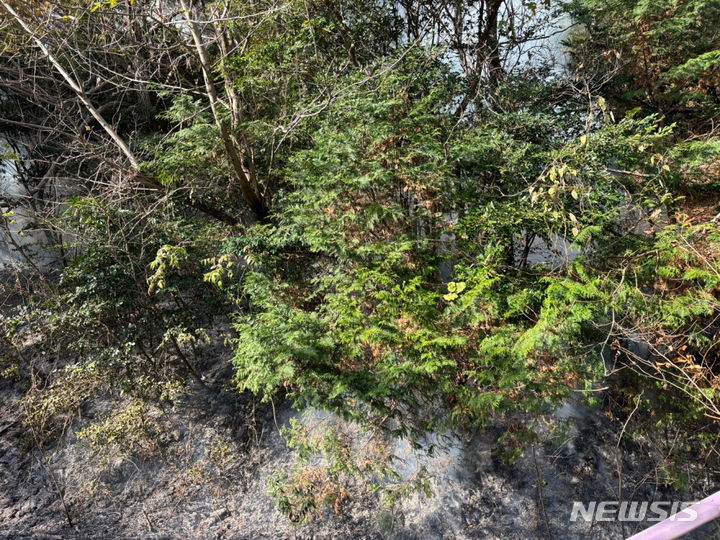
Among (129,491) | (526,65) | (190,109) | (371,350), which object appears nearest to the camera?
(371,350)

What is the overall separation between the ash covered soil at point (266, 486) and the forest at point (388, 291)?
3 centimetres

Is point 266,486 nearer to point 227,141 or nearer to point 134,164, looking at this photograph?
point 227,141

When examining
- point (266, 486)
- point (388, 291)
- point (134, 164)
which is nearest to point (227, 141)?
point (134, 164)

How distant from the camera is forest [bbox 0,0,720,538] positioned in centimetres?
419

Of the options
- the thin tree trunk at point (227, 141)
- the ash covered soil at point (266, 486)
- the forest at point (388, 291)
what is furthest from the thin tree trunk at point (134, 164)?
the ash covered soil at point (266, 486)

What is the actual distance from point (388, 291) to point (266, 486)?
9.46 feet

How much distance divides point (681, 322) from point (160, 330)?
5.76 meters

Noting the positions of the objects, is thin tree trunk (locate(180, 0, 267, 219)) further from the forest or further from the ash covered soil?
the ash covered soil

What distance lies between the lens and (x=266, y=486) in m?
5.36

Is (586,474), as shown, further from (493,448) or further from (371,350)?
(371,350)

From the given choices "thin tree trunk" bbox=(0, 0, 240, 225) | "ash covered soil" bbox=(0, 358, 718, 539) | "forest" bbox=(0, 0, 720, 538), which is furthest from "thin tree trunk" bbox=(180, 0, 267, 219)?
"ash covered soil" bbox=(0, 358, 718, 539)

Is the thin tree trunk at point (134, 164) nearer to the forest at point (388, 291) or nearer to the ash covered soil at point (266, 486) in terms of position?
the forest at point (388, 291)

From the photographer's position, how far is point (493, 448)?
5066 mm

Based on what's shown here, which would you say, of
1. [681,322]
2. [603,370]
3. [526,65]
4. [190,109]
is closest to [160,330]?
[190,109]
